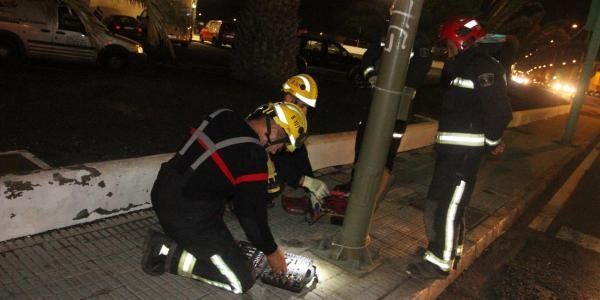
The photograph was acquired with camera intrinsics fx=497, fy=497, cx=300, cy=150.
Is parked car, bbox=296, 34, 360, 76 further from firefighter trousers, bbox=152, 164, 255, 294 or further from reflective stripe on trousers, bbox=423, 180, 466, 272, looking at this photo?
firefighter trousers, bbox=152, 164, 255, 294

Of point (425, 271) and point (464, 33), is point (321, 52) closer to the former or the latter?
point (464, 33)

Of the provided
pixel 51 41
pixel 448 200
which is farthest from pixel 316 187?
pixel 51 41

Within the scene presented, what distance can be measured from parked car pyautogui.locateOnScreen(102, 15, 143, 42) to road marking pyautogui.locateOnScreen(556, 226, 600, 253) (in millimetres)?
15826

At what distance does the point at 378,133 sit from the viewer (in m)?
3.49

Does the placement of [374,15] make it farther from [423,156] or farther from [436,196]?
[436,196]

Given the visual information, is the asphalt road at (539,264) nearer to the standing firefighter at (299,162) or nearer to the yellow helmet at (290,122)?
the standing firefighter at (299,162)

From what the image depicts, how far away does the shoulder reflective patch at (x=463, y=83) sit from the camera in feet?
11.8

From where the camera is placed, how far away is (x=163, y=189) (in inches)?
119

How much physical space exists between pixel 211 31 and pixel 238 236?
2537 cm

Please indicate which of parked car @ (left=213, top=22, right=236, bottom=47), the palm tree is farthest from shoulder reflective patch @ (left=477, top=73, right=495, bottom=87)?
parked car @ (left=213, top=22, right=236, bottom=47)

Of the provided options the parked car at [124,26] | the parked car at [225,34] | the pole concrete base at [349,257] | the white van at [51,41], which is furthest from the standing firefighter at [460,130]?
the parked car at [225,34]

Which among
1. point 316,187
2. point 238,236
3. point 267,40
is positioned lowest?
point 238,236

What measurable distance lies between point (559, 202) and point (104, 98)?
6784mm

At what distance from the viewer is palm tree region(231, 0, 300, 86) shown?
10.2 meters
